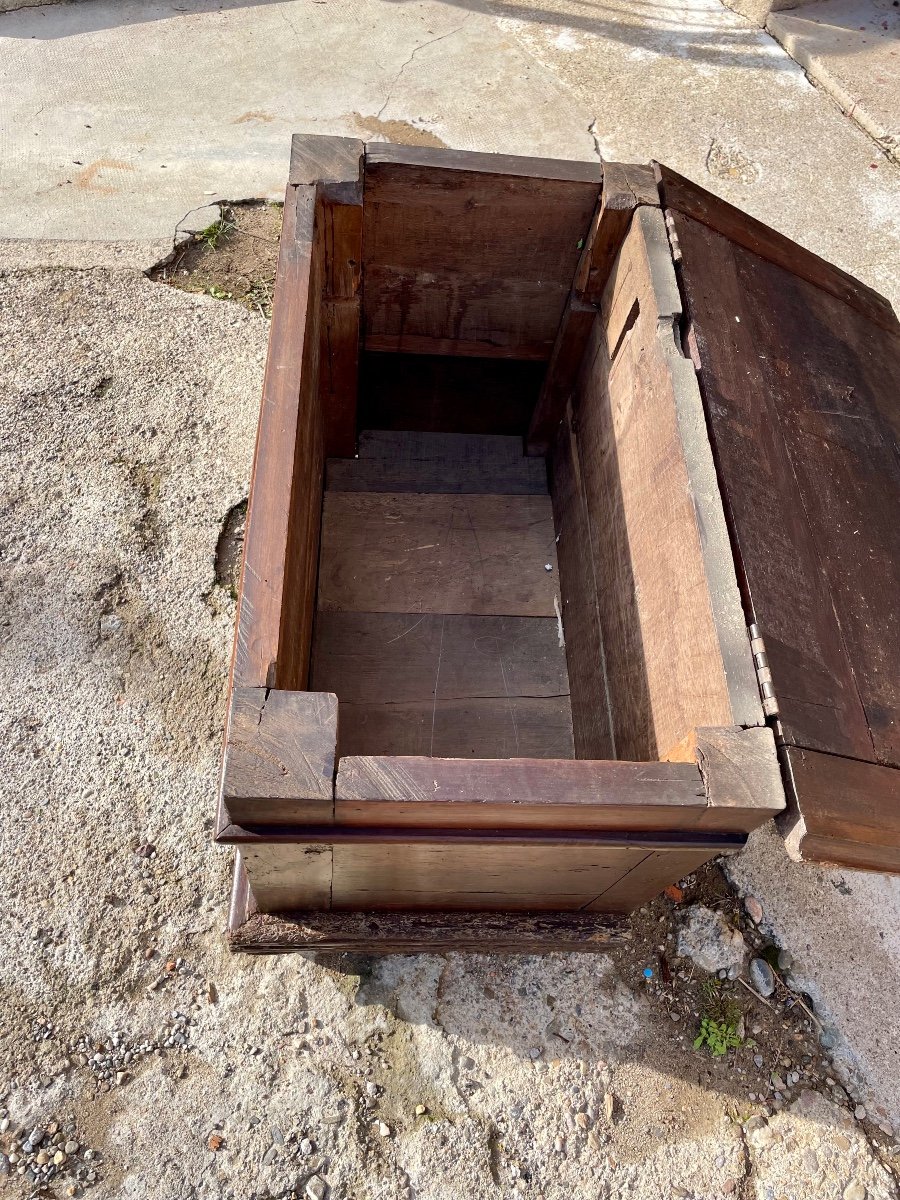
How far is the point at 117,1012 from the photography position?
223 centimetres

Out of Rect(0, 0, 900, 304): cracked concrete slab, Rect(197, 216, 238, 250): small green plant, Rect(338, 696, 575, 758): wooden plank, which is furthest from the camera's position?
Rect(0, 0, 900, 304): cracked concrete slab

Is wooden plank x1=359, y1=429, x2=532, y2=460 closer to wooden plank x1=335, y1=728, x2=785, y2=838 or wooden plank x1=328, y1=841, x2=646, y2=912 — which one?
wooden plank x1=328, y1=841, x2=646, y2=912

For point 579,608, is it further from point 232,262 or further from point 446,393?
point 232,262

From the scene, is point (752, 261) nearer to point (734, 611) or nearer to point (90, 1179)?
point (734, 611)

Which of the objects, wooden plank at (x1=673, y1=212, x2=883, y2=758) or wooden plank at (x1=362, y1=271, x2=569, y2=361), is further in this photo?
wooden plank at (x1=362, y1=271, x2=569, y2=361)

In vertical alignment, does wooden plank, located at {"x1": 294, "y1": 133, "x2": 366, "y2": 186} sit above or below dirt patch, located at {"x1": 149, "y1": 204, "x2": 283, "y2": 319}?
above

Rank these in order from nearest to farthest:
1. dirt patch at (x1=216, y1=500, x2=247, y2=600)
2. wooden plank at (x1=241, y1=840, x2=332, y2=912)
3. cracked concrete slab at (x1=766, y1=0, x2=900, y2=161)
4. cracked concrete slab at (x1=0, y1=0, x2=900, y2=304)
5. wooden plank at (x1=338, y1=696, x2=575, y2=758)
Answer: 1. wooden plank at (x1=241, y1=840, x2=332, y2=912)
2. wooden plank at (x1=338, y1=696, x2=575, y2=758)
3. dirt patch at (x1=216, y1=500, x2=247, y2=600)
4. cracked concrete slab at (x1=0, y1=0, x2=900, y2=304)
5. cracked concrete slab at (x1=766, y1=0, x2=900, y2=161)

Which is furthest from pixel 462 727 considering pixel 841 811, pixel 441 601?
pixel 841 811

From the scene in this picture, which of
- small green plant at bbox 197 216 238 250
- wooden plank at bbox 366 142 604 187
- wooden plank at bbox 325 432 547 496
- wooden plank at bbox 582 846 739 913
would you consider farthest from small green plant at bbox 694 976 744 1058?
small green plant at bbox 197 216 238 250

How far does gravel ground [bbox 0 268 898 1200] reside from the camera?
2.09 meters

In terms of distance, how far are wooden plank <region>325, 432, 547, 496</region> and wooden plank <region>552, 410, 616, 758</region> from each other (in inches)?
6.5

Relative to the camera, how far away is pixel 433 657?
2.58 m

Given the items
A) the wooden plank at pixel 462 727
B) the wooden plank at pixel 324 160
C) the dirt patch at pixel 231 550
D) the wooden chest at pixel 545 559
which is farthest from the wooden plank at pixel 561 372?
the dirt patch at pixel 231 550

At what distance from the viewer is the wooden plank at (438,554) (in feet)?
8.85
